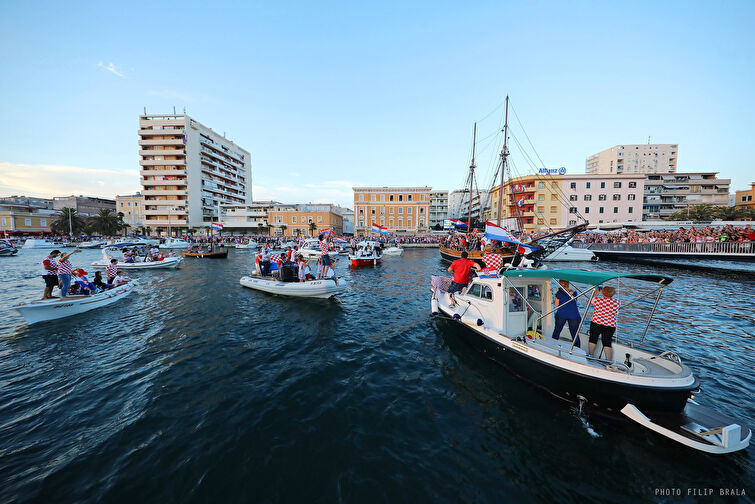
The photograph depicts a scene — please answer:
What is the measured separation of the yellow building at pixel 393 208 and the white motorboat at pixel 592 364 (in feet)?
222

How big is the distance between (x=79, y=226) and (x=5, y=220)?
59.1ft

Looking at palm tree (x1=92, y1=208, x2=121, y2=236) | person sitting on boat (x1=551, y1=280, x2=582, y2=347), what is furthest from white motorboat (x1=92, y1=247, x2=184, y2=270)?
palm tree (x1=92, y1=208, x2=121, y2=236)

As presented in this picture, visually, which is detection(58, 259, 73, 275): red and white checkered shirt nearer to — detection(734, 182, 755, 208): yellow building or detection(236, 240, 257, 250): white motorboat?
detection(236, 240, 257, 250): white motorboat

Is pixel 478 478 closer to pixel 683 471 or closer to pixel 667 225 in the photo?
pixel 683 471

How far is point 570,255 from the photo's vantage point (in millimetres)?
34438

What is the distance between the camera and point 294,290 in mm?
14234

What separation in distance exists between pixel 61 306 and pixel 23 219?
98.3m

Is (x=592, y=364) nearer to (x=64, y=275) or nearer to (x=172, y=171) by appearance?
(x=64, y=275)

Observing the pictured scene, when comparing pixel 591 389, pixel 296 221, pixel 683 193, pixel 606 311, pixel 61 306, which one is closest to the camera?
pixel 591 389

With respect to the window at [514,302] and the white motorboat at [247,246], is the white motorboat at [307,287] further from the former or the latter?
the white motorboat at [247,246]

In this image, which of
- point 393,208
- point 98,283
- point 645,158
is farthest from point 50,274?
point 645,158

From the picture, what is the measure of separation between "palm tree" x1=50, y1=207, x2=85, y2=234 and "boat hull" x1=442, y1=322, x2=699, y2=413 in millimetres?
95438

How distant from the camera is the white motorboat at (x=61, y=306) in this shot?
33.9ft

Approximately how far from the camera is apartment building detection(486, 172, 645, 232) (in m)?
59.9
